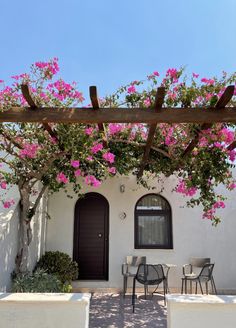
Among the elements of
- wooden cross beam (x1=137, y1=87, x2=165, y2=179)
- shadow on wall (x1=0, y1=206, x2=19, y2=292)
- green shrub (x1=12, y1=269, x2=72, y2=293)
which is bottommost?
green shrub (x1=12, y1=269, x2=72, y2=293)

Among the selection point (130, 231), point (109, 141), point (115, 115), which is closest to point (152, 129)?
point (115, 115)

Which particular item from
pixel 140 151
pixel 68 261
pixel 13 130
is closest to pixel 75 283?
pixel 68 261

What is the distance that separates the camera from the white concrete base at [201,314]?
3.09 metres

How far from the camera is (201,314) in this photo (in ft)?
10.2

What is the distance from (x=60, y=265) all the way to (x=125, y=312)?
7.00ft

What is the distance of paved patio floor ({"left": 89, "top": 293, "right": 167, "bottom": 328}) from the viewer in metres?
5.26

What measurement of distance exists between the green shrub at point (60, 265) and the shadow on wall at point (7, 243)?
1.33 m

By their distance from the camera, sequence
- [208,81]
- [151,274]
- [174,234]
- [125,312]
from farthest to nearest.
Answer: [174,234] < [151,274] < [125,312] < [208,81]

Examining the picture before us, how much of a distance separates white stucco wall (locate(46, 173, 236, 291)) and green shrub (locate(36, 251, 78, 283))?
64cm

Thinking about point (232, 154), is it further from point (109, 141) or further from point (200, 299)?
point (200, 299)

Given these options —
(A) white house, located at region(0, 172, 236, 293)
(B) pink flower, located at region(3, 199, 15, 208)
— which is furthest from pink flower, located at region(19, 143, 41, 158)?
(A) white house, located at region(0, 172, 236, 293)

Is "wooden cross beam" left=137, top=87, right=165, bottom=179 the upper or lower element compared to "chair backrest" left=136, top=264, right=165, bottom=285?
upper

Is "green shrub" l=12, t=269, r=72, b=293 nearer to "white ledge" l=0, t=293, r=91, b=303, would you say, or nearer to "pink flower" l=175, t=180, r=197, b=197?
"white ledge" l=0, t=293, r=91, b=303

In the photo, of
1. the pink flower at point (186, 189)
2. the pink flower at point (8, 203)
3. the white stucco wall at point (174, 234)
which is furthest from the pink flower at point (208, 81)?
the white stucco wall at point (174, 234)
